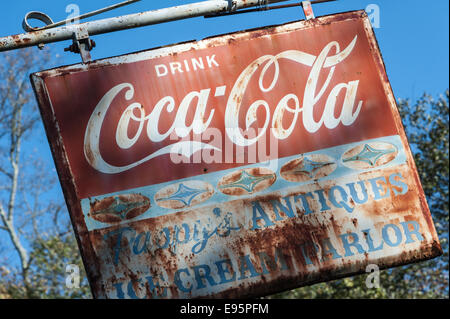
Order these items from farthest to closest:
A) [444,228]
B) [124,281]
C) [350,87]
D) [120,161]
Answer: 1. [444,228]
2. [350,87]
3. [120,161]
4. [124,281]

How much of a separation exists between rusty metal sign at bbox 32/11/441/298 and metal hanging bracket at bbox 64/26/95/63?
0.44 ft

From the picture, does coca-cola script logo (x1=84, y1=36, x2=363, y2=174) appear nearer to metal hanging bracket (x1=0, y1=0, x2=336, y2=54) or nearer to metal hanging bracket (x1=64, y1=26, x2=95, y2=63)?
metal hanging bracket (x1=64, y1=26, x2=95, y2=63)

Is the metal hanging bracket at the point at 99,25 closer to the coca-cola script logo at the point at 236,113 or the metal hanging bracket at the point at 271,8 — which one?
the metal hanging bracket at the point at 271,8

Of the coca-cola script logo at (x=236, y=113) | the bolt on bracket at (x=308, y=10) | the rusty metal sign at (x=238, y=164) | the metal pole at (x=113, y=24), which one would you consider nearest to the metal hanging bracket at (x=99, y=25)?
the metal pole at (x=113, y=24)

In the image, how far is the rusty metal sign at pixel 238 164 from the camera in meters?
4.77

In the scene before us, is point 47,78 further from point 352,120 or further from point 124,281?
point 352,120

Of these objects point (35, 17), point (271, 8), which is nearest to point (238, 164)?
point (271, 8)

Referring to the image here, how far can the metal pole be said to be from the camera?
522cm

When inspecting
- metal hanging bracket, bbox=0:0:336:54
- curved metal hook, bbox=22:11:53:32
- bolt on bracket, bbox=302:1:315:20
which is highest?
curved metal hook, bbox=22:11:53:32

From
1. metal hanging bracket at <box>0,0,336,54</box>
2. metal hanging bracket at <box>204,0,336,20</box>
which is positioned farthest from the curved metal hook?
metal hanging bracket at <box>204,0,336,20</box>

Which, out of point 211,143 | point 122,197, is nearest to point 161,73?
point 211,143

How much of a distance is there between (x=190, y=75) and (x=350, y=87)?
1.41 metres

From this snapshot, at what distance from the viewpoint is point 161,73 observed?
5285mm
